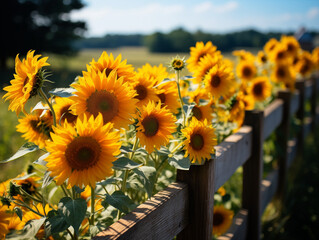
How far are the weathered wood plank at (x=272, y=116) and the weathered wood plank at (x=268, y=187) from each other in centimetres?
40

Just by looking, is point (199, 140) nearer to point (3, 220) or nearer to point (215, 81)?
point (215, 81)

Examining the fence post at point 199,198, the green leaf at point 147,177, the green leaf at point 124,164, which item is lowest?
the fence post at point 199,198

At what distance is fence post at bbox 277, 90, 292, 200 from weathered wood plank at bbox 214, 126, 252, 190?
110 centimetres

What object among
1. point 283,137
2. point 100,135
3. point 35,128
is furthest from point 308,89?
point 100,135

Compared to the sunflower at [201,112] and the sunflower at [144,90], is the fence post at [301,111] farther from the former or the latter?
the sunflower at [144,90]

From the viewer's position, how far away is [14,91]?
89 centimetres

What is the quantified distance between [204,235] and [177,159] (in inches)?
12.6

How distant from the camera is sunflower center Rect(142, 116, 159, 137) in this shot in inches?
35.8

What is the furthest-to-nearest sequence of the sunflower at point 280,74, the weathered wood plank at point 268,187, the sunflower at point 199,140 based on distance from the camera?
the sunflower at point 280,74 → the weathered wood plank at point 268,187 → the sunflower at point 199,140

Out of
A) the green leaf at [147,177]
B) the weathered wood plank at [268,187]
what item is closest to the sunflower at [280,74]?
the weathered wood plank at [268,187]

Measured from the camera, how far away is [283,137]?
107 inches

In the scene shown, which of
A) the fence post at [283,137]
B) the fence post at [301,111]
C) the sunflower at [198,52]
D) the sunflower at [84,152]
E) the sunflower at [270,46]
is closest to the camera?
the sunflower at [84,152]

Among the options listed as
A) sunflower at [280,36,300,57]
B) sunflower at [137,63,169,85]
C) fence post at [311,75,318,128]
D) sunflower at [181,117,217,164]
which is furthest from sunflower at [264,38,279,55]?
sunflower at [181,117,217,164]

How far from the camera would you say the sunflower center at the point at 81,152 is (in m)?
0.76
